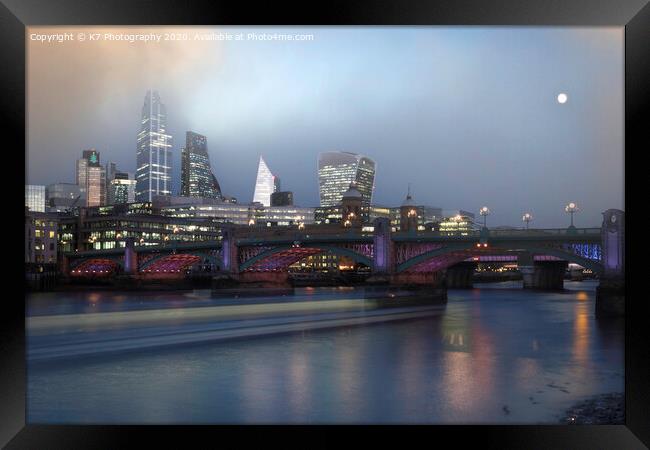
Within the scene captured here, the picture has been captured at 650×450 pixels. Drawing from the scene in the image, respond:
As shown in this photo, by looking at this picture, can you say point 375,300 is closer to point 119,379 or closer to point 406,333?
point 406,333

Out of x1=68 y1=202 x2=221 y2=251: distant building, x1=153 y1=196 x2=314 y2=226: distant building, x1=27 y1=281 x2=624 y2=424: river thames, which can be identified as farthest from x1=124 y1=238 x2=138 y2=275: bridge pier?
x1=27 y1=281 x2=624 y2=424: river thames

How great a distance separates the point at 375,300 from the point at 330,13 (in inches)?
654

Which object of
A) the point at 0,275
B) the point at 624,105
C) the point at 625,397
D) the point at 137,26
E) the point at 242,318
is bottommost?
the point at 242,318

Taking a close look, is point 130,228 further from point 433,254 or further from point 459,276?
point 459,276

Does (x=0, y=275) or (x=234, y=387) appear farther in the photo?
(x=234, y=387)

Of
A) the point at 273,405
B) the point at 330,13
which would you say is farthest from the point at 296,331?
the point at 330,13

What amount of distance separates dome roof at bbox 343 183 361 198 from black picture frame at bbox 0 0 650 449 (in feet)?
36.0

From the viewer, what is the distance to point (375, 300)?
71.3 feet

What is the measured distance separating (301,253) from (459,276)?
1631 cm

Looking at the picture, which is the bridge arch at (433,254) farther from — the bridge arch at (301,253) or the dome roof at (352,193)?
the dome roof at (352,193)

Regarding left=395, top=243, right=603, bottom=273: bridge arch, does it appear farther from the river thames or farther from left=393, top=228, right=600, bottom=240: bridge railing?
the river thames

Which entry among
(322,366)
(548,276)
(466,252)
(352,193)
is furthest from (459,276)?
(322,366)

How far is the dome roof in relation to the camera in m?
17.2

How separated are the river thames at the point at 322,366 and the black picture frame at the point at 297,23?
0.55 metres
